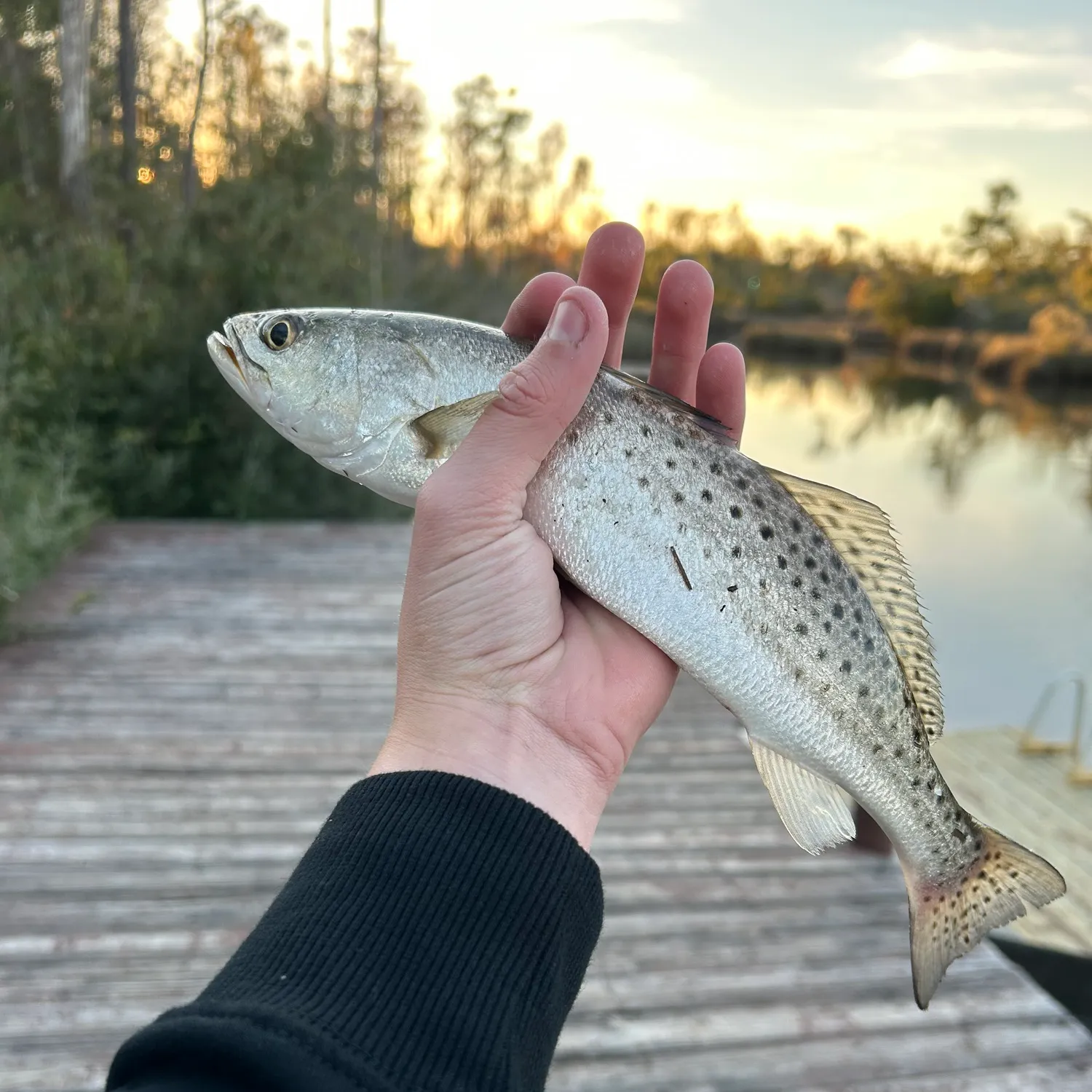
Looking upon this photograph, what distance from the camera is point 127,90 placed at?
17.6m

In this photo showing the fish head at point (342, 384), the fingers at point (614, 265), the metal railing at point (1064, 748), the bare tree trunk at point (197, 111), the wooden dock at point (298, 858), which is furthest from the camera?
the bare tree trunk at point (197, 111)

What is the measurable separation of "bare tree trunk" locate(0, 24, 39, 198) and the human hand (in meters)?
18.2

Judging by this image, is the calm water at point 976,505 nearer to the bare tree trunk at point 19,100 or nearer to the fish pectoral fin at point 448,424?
the fish pectoral fin at point 448,424

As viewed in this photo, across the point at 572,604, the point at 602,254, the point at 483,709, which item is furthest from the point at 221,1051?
the point at 602,254

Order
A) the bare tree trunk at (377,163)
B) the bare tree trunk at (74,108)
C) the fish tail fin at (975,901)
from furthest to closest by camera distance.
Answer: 1. the bare tree trunk at (74,108)
2. the bare tree trunk at (377,163)
3. the fish tail fin at (975,901)

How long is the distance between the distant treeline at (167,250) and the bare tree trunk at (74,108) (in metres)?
0.04

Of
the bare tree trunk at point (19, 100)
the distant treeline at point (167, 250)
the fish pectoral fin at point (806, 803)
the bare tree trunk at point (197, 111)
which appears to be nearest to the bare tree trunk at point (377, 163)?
the distant treeline at point (167, 250)

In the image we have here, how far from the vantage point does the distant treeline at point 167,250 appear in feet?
33.0

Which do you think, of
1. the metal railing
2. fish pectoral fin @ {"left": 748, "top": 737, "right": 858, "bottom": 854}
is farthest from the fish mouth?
the metal railing

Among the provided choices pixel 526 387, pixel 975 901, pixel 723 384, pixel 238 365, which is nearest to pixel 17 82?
pixel 238 365

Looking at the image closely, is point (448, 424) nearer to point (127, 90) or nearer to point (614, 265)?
point (614, 265)

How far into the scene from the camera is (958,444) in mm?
40500

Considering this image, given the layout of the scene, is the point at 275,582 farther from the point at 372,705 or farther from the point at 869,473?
Answer: the point at 869,473

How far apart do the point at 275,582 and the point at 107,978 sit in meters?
5.20
